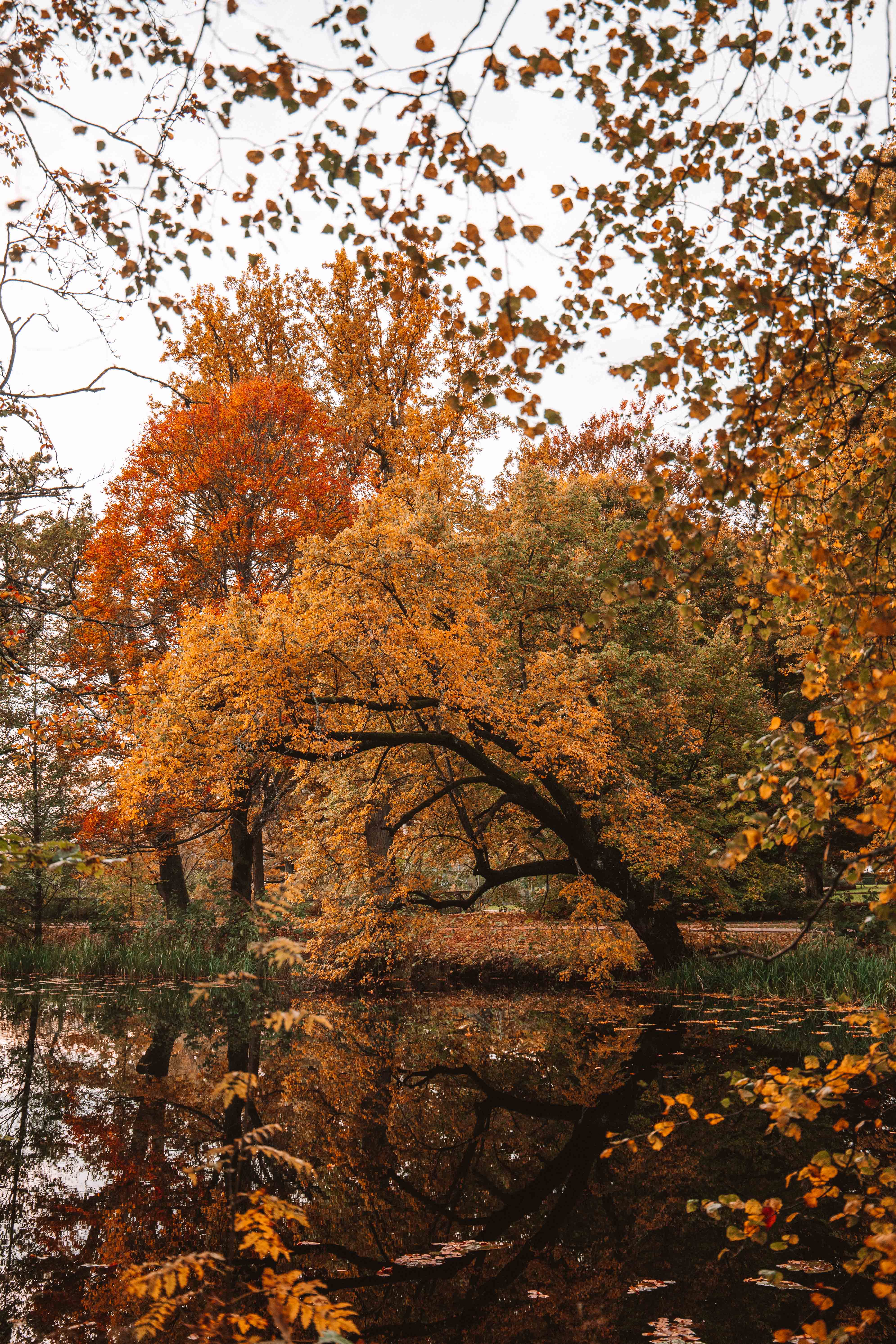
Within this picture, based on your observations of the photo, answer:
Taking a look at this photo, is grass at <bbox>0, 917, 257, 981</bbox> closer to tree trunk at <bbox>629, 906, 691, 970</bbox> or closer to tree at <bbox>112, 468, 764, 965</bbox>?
tree at <bbox>112, 468, 764, 965</bbox>

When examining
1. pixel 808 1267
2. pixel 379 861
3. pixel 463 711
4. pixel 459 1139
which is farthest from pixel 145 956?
pixel 808 1267

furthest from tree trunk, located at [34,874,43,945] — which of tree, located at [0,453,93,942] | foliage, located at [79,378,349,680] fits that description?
foliage, located at [79,378,349,680]

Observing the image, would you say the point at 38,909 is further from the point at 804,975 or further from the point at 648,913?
the point at 804,975

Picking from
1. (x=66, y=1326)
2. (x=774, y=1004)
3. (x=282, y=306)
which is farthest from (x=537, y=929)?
(x=282, y=306)

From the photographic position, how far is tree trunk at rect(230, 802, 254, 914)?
16.6m

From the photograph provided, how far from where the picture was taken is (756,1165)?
5.61 m

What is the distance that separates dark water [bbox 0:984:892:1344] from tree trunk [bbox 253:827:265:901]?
20.5 feet

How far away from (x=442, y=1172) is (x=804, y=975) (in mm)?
7849

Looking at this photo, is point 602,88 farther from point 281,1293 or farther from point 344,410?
point 344,410

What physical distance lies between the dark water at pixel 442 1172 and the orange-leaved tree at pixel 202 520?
7.66 m

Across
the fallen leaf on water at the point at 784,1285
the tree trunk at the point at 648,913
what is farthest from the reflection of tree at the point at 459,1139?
the tree trunk at the point at 648,913

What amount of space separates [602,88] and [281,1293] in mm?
4792

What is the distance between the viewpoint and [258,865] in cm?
1844

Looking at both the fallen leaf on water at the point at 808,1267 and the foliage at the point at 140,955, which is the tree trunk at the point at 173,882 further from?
the fallen leaf on water at the point at 808,1267
